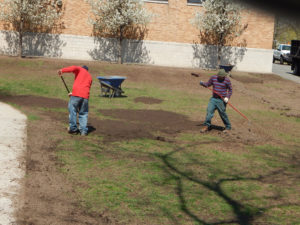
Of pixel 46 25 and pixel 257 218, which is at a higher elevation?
pixel 46 25

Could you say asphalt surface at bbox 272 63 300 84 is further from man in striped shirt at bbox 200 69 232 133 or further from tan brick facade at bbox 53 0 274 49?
man in striped shirt at bbox 200 69 232 133

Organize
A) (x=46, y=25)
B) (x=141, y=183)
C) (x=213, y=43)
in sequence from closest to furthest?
(x=141, y=183), (x=46, y=25), (x=213, y=43)

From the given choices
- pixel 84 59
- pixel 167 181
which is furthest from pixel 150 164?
pixel 84 59

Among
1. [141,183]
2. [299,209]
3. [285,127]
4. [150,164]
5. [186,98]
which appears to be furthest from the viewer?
[186,98]

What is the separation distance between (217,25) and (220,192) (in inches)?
1049

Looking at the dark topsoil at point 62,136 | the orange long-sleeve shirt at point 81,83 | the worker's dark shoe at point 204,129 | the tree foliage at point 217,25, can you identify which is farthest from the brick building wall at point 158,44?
the orange long-sleeve shirt at point 81,83

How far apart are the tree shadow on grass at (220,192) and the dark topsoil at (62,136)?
5.07ft

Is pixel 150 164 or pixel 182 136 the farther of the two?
pixel 182 136

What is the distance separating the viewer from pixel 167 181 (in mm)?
8078

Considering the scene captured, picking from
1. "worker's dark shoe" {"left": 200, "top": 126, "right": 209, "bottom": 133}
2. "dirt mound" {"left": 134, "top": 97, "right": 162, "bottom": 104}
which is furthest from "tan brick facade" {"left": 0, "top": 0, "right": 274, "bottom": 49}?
"worker's dark shoe" {"left": 200, "top": 126, "right": 209, "bottom": 133}

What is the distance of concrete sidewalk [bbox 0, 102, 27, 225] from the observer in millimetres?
6102

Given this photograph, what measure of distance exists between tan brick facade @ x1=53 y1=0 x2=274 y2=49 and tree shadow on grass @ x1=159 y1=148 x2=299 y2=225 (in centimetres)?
2522

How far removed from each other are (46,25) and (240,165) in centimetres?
2660

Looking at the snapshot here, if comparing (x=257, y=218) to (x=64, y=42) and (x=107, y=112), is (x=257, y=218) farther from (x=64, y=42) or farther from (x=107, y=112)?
(x=64, y=42)
